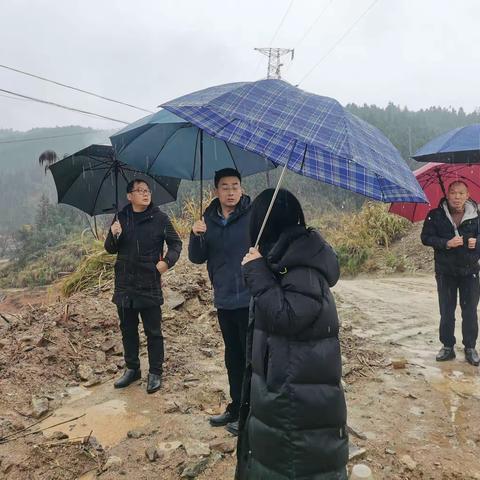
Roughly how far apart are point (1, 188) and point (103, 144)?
10840 centimetres

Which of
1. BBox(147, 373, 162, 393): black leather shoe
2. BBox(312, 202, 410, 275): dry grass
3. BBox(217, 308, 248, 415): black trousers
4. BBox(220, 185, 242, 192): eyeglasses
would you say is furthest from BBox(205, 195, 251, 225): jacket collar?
A: BBox(312, 202, 410, 275): dry grass

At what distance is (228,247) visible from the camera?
2.93m

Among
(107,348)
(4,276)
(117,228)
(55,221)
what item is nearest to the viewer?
(117,228)

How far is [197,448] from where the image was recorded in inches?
113

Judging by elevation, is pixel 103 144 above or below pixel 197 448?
above

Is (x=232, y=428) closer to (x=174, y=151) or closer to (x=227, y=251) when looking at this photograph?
(x=227, y=251)

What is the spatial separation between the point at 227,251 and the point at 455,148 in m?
2.13

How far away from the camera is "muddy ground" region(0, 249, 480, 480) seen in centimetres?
276

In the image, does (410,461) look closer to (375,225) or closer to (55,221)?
(375,225)

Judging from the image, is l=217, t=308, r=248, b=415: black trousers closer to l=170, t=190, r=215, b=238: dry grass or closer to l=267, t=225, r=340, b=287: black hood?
l=267, t=225, r=340, b=287: black hood

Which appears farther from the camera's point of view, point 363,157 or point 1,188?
point 1,188

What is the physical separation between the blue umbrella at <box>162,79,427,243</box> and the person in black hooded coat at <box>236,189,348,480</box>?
0.30m

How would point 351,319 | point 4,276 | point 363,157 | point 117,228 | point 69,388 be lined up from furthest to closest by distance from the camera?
point 4,276
point 351,319
point 69,388
point 117,228
point 363,157

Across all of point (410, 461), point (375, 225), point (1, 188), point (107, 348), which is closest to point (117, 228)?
point (107, 348)
